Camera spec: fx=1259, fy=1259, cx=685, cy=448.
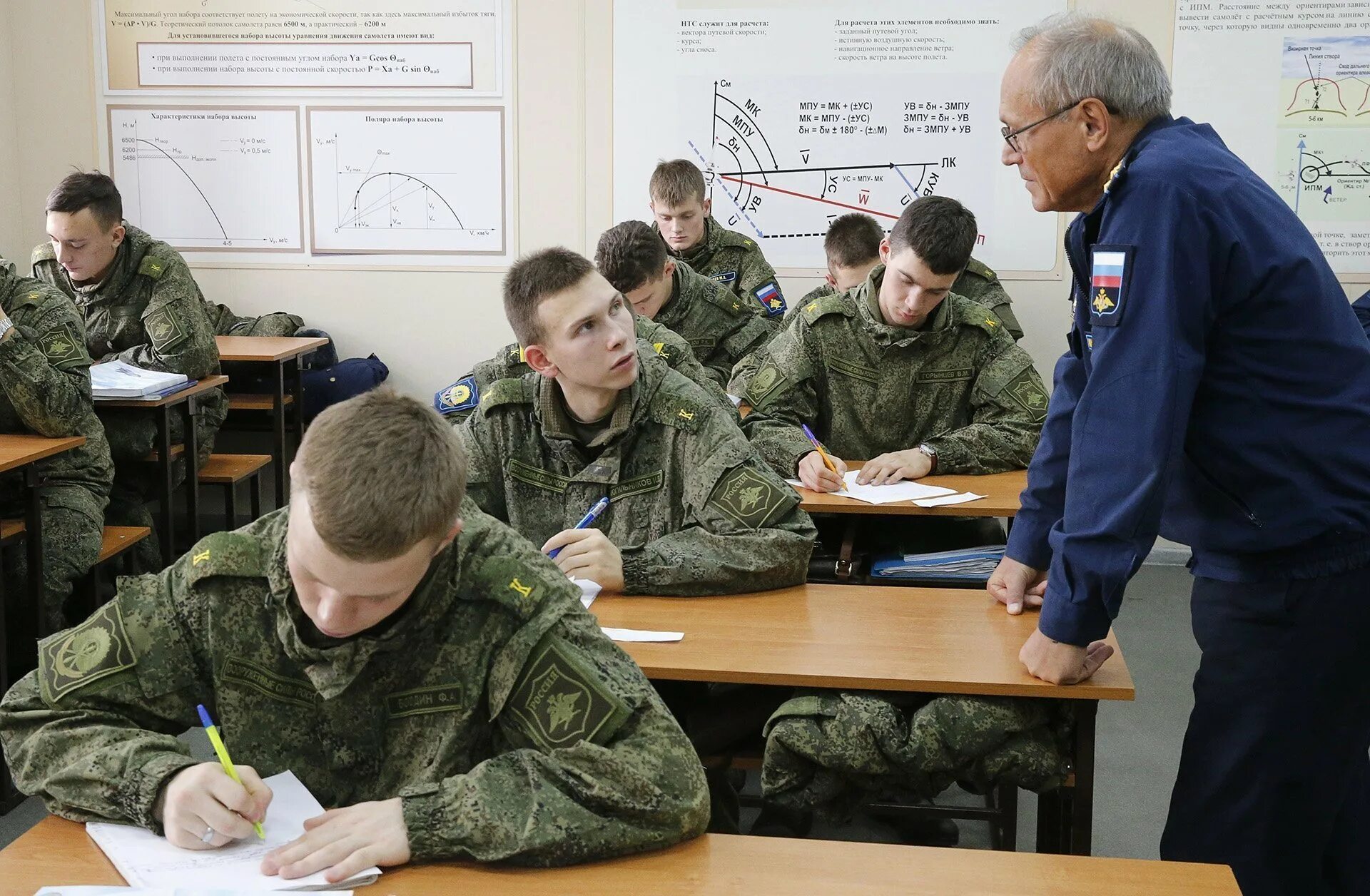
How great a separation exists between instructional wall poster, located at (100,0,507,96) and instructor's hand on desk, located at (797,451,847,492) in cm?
316

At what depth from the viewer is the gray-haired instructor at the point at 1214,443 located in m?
1.66

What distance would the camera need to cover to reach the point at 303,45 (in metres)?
5.70

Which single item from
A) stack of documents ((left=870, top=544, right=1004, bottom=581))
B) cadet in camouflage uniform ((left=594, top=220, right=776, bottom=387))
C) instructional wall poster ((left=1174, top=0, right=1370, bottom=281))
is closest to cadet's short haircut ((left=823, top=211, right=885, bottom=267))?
cadet in camouflage uniform ((left=594, top=220, right=776, bottom=387))

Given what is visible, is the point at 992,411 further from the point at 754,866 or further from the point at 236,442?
the point at 236,442

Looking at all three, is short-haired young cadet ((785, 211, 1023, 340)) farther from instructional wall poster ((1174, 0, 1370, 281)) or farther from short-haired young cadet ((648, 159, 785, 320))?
instructional wall poster ((1174, 0, 1370, 281))

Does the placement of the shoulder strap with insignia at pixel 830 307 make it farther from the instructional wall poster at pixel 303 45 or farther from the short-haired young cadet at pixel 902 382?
the instructional wall poster at pixel 303 45

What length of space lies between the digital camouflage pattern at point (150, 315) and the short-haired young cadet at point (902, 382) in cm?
220

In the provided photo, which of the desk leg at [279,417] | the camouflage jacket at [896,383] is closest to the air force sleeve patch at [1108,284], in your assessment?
the camouflage jacket at [896,383]

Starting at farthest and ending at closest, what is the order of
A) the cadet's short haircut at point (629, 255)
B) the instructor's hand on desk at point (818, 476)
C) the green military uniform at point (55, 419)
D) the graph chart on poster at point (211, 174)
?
the graph chart on poster at point (211, 174) → the cadet's short haircut at point (629, 255) → the green military uniform at point (55, 419) → the instructor's hand on desk at point (818, 476)

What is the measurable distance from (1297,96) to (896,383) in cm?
272

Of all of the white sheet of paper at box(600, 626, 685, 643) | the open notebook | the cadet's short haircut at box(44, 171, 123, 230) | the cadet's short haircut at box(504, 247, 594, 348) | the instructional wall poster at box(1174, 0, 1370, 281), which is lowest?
the white sheet of paper at box(600, 626, 685, 643)

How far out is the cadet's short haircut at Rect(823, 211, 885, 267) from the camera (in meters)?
4.49

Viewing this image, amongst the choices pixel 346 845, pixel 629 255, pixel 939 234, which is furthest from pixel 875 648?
pixel 629 255

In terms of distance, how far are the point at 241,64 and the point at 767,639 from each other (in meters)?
4.76
